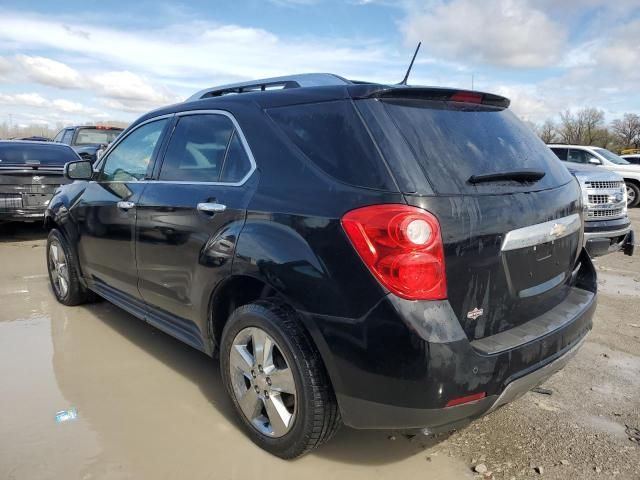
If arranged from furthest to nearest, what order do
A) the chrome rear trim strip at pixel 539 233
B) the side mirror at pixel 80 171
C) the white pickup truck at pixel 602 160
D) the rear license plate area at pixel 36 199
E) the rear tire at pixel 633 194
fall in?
the rear tire at pixel 633 194
the white pickup truck at pixel 602 160
the rear license plate area at pixel 36 199
the side mirror at pixel 80 171
the chrome rear trim strip at pixel 539 233

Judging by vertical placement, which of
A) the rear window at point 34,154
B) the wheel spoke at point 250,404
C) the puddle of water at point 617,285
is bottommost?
the puddle of water at point 617,285

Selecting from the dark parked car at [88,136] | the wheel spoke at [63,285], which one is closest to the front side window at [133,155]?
the wheel spoke at [63,285]

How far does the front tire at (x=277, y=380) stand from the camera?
2.32 meters

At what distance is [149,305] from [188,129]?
1212 mm

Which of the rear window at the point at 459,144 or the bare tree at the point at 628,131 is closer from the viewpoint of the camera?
the rear window at the point at 459,144

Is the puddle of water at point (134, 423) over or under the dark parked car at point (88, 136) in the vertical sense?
under

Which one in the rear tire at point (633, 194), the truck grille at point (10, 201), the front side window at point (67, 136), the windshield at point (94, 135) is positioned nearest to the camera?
the truck grille at point (10, 201)

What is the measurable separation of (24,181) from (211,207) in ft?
21.0

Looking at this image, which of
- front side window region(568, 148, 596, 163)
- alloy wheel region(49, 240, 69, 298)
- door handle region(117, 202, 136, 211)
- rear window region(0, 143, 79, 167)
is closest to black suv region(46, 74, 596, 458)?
door handle region(117, 202, 136, 211)

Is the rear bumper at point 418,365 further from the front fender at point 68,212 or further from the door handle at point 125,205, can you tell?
the front fender at point 68,212

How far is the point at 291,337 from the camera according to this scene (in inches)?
91.7

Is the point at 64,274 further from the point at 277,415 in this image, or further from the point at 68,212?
the point at 277,415

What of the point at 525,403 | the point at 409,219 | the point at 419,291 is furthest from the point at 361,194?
the point at 525,403

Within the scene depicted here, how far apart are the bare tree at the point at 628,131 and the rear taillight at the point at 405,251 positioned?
81.1 metres
